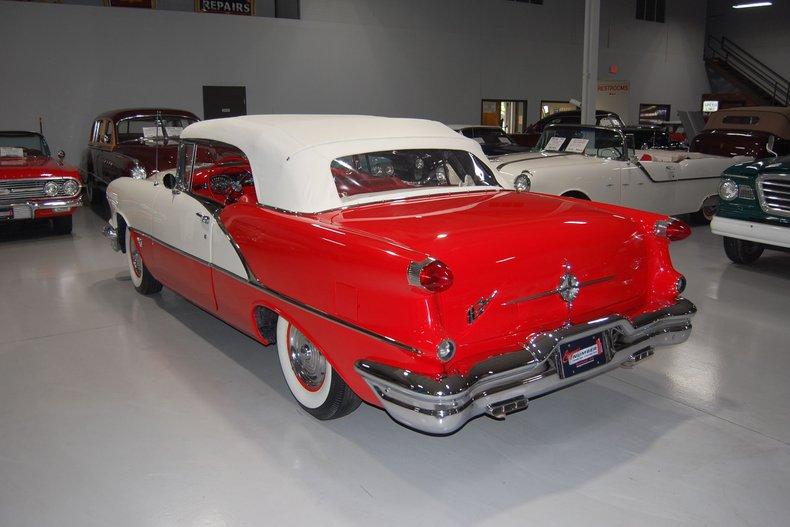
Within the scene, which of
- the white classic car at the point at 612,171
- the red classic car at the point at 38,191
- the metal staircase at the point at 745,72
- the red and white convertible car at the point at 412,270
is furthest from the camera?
the metal staircase at the point at 745,72

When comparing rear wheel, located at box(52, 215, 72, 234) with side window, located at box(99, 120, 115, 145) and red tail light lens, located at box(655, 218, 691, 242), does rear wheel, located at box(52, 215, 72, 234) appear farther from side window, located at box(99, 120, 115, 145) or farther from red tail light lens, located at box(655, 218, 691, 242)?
red tail light lens, located at box(655, 218, 691, 242)

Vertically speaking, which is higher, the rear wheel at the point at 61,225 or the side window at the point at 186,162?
the side window at the point at 186,162

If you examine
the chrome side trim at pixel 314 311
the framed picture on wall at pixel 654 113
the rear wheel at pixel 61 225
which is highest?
the framed picture on wall at pixel 654 113

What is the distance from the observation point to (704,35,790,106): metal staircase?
23.3 metres

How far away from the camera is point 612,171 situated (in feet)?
25.7

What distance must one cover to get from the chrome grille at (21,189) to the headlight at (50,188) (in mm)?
43

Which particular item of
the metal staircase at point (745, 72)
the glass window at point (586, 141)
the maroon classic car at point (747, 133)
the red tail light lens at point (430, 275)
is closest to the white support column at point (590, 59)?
the maroon classic car at point (747, 133)

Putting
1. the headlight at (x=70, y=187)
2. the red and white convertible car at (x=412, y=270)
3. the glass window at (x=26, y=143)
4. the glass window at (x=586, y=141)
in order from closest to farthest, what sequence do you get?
the red and white convertible car at (x=412, y=270) → the glass window at (x=586, y=141) → the headlight at (x=70, y=187) → the glass window at (x=26, y=143)

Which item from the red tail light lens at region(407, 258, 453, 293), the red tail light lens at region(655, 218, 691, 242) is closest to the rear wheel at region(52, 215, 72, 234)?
the red tail light lens at region(407, 258, 453, 293)

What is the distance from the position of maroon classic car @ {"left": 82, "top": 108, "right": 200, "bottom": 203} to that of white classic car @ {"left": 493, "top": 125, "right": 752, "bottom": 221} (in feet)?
15.5

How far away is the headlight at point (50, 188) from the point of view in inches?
338

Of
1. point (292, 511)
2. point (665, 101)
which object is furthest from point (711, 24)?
point (292, 511)

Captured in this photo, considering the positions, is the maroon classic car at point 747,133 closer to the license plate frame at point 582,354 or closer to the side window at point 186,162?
the license plate frame at point 582,354

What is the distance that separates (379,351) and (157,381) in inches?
76.5
